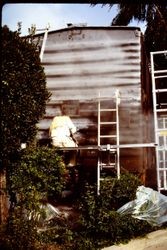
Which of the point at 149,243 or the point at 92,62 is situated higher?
the point at 92,62

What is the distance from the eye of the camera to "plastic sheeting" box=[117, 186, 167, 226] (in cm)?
771

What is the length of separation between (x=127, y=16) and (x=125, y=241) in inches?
438

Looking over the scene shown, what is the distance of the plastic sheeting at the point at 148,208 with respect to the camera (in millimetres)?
7715

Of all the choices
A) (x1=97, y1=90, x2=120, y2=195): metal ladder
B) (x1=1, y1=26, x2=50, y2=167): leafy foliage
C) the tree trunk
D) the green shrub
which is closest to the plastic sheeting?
the green shrub

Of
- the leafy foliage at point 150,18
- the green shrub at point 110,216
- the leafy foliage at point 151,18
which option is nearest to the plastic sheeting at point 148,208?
the green shrub at point 110,216

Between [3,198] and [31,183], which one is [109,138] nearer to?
[31,183]

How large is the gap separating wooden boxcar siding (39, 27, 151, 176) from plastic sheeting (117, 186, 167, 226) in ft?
6.23

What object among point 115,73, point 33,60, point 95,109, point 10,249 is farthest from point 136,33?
point 10,249

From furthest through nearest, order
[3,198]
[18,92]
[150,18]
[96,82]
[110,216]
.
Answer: [150,18], [96,82], [3,198], [110,216], [18,92]

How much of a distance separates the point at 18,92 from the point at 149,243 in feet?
12.6

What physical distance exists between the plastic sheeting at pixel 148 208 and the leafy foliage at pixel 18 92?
2.53 meters

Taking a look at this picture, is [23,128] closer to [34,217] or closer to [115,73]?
[34,217]

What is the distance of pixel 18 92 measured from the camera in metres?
7.45

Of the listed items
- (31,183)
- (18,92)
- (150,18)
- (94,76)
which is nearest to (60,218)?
(31,183)
